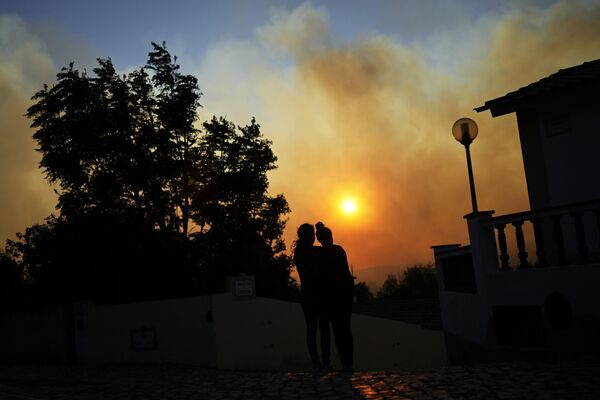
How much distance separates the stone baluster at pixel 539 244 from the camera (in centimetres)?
873

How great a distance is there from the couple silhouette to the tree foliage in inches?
612

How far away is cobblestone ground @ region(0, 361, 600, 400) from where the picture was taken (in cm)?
587

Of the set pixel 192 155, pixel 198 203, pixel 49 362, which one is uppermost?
pixel 192 155

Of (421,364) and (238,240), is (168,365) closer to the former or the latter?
(421,364)

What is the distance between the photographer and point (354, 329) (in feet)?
62.0

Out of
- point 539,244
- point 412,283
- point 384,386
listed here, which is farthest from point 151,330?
point 412,283

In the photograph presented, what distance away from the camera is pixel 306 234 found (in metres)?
8.40

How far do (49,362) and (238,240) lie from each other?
1034 centimetres

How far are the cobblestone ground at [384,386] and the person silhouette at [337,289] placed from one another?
1.44 feet

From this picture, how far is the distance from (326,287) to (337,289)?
170 millimetres

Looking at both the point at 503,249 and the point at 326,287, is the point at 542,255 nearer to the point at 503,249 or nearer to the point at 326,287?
the point at 503,249

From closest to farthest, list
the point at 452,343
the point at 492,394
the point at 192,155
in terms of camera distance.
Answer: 1. the point at 492,394
2. the point at 452,343
3. the point at 192,155

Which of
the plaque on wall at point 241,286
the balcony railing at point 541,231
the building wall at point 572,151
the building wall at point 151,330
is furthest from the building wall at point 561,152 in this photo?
the building wall at point 151,330

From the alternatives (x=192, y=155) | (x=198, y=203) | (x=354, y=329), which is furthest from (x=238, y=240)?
(x=354, y=329)
